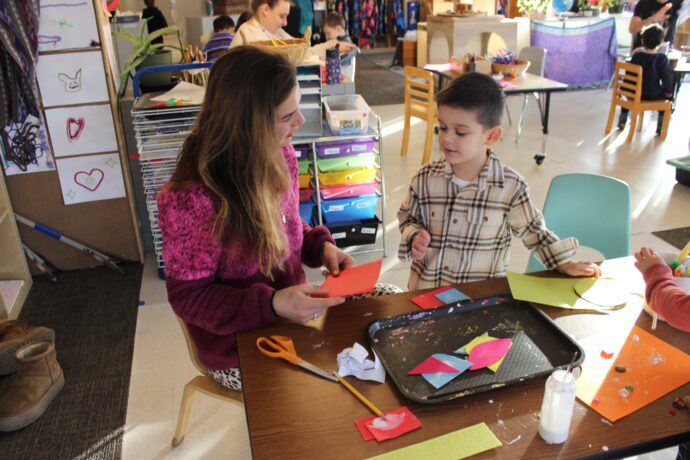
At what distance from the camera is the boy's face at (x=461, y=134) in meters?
1.64

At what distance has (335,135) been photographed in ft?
9.84

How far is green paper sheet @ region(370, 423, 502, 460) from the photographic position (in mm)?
948

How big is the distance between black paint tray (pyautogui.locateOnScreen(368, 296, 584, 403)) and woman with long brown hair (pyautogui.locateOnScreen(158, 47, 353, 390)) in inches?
6.8

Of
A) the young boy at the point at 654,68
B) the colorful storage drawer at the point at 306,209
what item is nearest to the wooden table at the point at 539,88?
the young boy at the point at 654,68

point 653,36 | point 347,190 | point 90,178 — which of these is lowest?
point 347,190

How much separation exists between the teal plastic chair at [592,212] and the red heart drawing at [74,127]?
2296mm

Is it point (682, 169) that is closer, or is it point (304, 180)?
point (304, 180)

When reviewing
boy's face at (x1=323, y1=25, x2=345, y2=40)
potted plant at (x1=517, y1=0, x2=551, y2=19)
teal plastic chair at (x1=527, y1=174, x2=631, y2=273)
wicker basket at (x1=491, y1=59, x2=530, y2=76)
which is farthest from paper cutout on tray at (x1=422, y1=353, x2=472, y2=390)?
potted plant at (x1=517, y1=0, x2=551, y2=19)

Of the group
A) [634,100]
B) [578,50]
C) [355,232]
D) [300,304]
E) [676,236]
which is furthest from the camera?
[578,50]

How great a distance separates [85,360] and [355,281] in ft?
5.33

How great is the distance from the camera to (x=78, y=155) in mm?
2963

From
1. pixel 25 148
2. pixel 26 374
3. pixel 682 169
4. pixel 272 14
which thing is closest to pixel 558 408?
pixel 26 374

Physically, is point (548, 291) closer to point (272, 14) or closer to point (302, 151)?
point (302, 151)

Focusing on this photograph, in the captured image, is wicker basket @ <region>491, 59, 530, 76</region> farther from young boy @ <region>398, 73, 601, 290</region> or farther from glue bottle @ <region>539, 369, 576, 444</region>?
glue bottle @ <region>539, 369, 576, 444</region>
